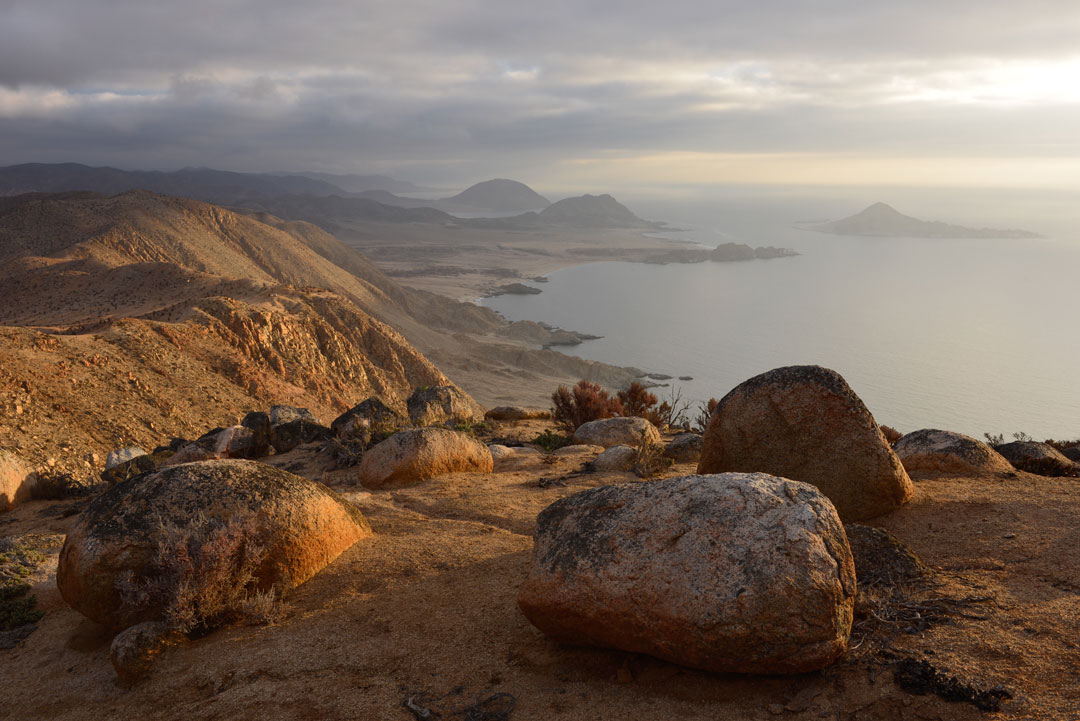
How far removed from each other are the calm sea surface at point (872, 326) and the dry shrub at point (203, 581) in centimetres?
4421

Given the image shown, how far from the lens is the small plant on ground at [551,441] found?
13184 mm

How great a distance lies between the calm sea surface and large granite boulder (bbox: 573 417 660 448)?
114 feet

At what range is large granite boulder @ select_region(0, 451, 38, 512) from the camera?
9.83m

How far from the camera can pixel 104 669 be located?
472 cm

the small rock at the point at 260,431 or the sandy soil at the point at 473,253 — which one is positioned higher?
the sandy soil at the point at 473,253

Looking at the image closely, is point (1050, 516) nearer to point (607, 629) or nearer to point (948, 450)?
point (948, 450)

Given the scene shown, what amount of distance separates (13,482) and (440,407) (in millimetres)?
7911

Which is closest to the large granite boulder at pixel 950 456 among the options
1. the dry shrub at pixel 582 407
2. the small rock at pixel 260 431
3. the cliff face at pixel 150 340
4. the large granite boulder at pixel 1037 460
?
the large granite boulder at pixel 1037 460

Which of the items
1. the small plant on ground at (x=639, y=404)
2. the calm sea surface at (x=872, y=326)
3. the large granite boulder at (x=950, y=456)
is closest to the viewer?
the large granite boulder at (x=950, y=456)

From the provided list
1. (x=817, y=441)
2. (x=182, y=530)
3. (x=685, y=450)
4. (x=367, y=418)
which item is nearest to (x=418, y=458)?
(x=367, y=418)

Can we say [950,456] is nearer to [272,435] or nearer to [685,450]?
[685,450]

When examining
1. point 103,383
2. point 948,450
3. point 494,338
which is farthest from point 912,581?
point 494,338

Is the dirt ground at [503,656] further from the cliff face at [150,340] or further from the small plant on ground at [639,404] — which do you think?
the cliff face at [150,340]

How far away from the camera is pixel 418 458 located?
969cm
